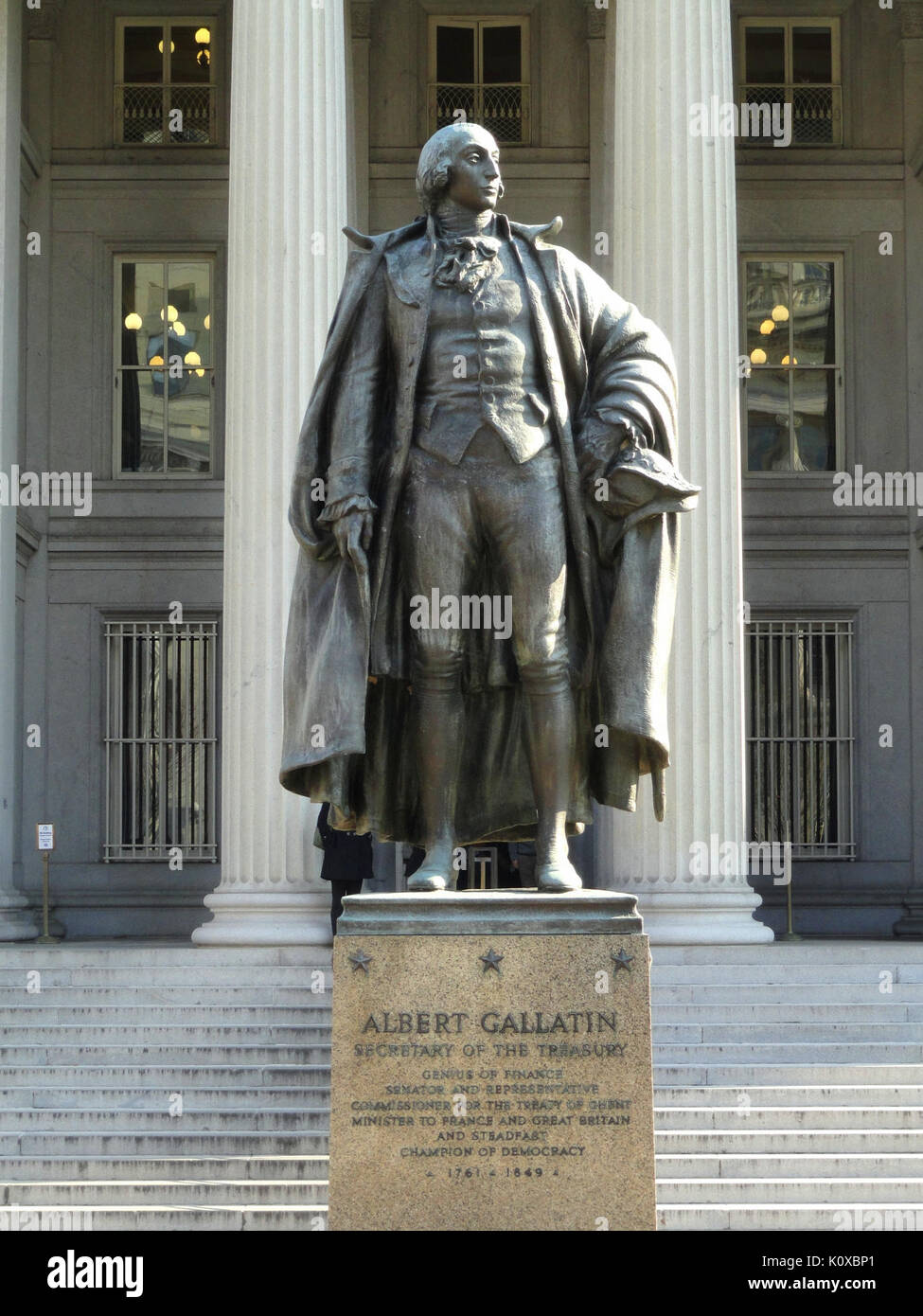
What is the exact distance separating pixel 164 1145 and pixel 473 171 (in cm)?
721

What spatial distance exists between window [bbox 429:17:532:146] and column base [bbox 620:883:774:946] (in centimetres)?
1208

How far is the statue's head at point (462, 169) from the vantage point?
23.6 ft

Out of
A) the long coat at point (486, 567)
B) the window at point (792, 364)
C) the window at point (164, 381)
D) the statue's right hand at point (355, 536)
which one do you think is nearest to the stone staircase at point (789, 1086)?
the long coat at point (486, 567)

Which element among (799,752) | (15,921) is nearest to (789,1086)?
(15,921)

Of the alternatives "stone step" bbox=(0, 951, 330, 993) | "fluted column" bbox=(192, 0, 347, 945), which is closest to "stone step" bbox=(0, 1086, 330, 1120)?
"stone step" bbox=(0, 951, 330, 993)

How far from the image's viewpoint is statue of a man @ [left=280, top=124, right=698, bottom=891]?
22.8ft

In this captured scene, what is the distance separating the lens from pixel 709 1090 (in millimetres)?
12953

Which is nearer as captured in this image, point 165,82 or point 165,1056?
point 165,1056

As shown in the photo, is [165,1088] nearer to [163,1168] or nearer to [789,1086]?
[163,1168]

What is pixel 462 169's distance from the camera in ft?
23.7

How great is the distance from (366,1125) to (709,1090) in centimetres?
690
